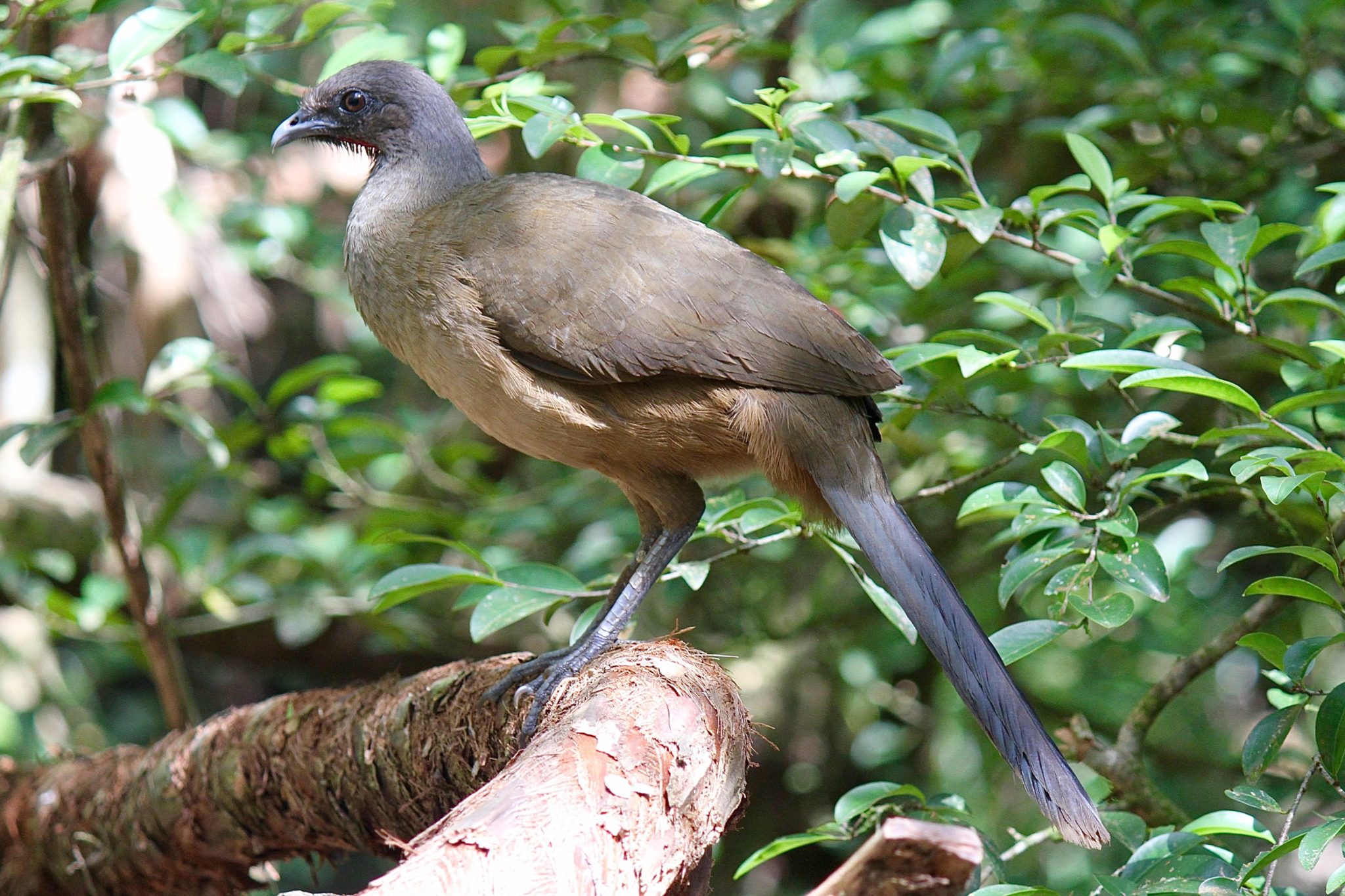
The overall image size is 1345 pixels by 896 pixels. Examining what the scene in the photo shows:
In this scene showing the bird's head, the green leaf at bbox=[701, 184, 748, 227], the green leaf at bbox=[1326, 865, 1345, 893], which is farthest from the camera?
the bird's head

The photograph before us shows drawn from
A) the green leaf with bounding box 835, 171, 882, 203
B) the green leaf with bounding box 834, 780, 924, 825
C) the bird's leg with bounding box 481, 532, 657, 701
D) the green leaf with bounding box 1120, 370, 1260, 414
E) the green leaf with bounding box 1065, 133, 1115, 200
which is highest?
the green leaf with bounding box 835, 171, 882, 203

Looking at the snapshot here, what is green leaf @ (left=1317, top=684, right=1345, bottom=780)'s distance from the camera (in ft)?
6.17

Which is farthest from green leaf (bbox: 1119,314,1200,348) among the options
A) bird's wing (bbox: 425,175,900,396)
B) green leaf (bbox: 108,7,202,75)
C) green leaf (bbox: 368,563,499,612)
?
green leaf (bbox: 108,7,202,75)

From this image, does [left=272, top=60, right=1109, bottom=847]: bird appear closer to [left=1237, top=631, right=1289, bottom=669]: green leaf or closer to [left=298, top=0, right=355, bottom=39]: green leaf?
[left=1237, top=631, right=1289, bottom=669]: green leaf

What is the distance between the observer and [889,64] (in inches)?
157

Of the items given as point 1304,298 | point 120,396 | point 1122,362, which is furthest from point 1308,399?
point 120,396

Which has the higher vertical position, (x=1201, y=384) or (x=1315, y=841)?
(x=1201, y=384)

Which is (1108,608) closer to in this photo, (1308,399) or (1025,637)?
(1025,637)

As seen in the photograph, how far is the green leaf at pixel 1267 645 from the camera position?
197 cm

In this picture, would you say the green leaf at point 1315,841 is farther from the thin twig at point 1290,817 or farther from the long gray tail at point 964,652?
the long gray tail at point 964,652

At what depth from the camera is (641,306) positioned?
2.42m

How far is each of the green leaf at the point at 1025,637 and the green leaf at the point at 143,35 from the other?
6.89ft

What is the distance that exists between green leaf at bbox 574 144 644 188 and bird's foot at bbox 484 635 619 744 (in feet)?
3.20

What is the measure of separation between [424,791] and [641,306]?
43.9 inches
